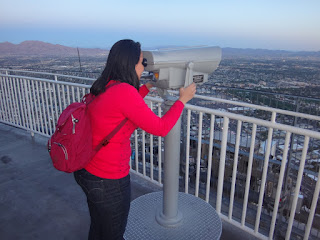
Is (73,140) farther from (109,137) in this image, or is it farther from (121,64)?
(121,64)

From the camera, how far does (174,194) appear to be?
174 cm

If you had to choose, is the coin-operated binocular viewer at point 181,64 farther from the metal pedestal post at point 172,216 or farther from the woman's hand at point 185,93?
the metal pedestal post at point 172,216

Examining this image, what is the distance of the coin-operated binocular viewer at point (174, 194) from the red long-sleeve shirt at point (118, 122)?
21 cm

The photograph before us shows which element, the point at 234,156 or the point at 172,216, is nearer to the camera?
the point at 172,216

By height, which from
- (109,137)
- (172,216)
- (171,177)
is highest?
(109,137)

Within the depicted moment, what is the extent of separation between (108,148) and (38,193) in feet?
6.15

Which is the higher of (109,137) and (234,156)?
(109,137)

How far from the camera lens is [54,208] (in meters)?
2.38

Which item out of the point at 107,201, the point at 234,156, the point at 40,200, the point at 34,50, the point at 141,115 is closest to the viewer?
the point at 141,115

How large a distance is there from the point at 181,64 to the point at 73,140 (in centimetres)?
71

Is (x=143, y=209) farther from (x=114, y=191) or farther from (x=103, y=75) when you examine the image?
(x=103, y=75)

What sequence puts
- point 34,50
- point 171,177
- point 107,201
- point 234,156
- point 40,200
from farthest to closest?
point 34,50 → point 40,200 → point 234,156 → point 171,177 → point 107,201

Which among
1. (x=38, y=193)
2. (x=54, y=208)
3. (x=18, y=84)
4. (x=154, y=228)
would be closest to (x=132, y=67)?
(x=154, y=228)

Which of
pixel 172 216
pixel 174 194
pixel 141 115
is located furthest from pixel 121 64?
pixel 172 216
